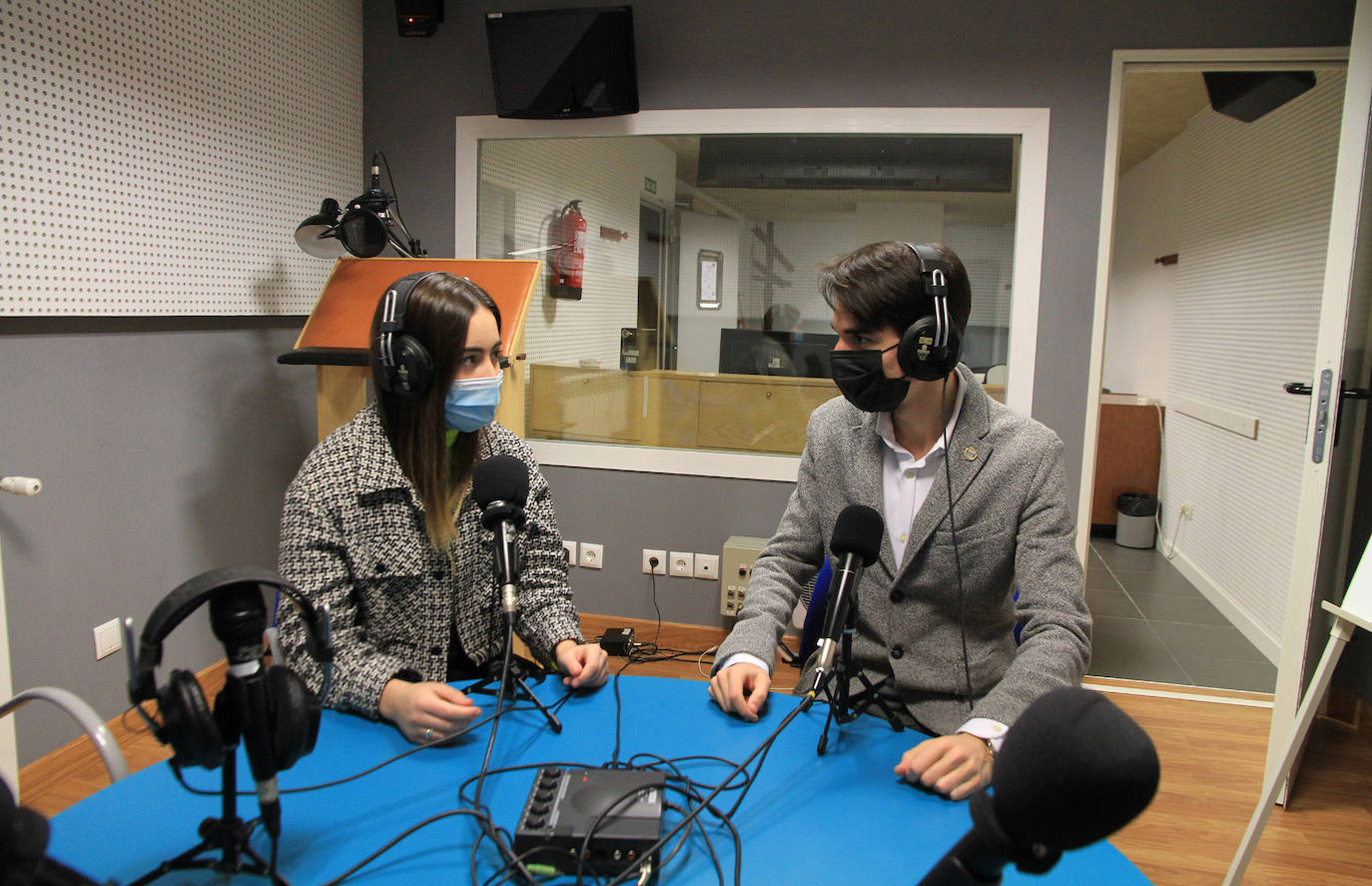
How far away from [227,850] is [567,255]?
283 centimetres

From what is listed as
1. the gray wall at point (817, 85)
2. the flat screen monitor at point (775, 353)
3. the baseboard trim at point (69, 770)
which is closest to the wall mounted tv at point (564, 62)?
the gray wall at point (817, 85)

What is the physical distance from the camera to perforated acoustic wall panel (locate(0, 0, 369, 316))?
2049mm

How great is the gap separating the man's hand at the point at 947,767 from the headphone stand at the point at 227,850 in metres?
0.70

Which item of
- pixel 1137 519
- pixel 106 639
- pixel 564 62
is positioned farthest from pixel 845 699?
pixel 1137 519

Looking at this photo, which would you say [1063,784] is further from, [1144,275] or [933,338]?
[1144,275]

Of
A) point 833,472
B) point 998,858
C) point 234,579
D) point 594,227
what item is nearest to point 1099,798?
A: point 998,858

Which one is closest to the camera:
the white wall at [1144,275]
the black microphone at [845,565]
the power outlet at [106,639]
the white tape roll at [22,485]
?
the black microphone at [845,565]

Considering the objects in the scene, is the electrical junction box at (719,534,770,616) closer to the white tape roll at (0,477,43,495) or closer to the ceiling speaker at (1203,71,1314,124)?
the white tape roll at (0,477,43,495)

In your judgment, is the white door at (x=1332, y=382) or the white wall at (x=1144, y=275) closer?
the white door at (x=1332, y=382)

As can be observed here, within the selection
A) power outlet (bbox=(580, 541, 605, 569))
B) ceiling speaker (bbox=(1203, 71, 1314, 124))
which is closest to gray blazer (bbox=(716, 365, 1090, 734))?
power outlet (bbox=(580, 541, 605, 569))

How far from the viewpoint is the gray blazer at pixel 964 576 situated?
1.29m

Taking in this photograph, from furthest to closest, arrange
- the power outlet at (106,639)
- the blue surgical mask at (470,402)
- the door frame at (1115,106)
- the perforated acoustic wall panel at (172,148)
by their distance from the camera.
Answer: the door frame at (1115,106), the power outlet at (106,639), the perforated acoustic wall panel at (172,148), the blue surgical mask at (470,402)

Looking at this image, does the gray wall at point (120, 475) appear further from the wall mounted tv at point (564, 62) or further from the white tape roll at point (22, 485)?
the wall mounted tv at point (564, 62)

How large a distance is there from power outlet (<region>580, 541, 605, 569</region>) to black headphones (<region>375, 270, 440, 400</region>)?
6.73ft
